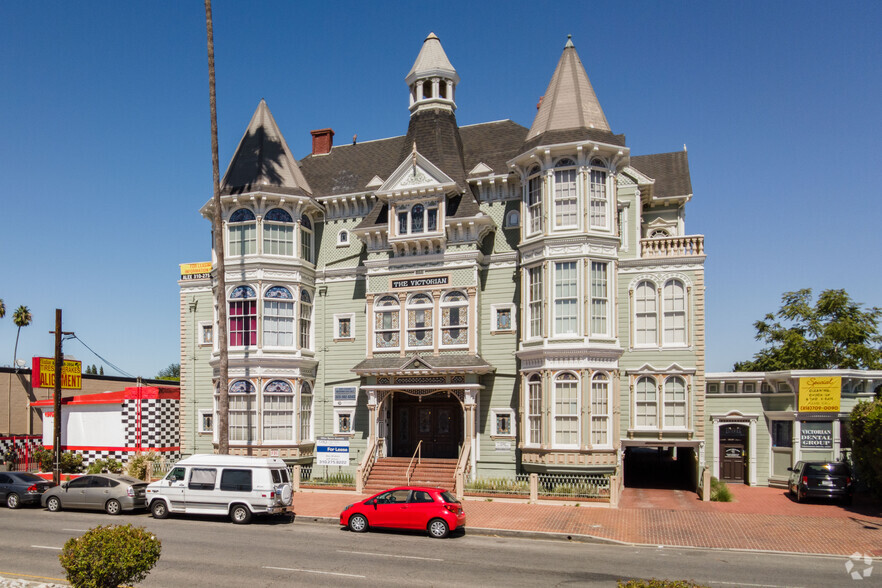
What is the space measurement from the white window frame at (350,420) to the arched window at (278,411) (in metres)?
2.02

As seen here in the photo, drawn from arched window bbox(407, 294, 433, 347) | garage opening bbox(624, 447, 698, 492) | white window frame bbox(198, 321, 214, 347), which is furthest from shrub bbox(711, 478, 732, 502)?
white window frame bbox(198, 321, 214, 347)

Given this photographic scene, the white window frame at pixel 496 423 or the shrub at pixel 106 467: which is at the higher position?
the white window frame at pixel 496 423

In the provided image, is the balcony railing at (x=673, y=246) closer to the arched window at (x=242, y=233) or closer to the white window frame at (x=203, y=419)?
the arched window at (x=242, y=233)

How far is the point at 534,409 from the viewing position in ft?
91.9

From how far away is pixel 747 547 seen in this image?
63.2 feet

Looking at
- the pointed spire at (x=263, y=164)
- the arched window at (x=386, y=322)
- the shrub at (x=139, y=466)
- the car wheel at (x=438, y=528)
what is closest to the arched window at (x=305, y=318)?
the arched window at (x=386, y=322)

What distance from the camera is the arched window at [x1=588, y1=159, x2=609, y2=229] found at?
1095 inches

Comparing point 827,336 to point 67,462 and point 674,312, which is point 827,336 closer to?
point 674,312

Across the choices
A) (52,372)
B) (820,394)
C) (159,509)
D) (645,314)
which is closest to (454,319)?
(645,314)

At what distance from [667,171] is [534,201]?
9.44 m

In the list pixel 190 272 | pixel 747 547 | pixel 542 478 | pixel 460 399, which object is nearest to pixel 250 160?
pixel 190 272

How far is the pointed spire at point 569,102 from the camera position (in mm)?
28469

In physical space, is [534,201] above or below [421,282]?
above

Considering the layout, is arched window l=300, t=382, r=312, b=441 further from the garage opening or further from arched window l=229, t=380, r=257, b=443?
the garage opening
